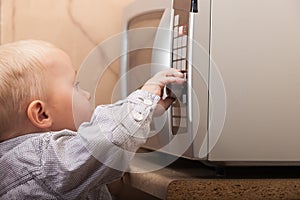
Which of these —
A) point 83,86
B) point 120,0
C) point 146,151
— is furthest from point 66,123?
point 120,0

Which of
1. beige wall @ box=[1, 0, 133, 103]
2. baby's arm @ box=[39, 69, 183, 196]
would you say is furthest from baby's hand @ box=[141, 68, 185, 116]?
beige wall @ box=[1, 0, 133, 103]

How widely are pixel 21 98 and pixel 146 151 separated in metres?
0.28

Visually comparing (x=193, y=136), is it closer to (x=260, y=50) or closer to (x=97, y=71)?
(x=260, y=50)

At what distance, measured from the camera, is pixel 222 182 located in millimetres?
736

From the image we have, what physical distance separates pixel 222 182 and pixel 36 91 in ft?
0.99

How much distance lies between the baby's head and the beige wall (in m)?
0.27

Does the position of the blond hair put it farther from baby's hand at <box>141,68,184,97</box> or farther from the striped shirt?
baby's hand at <box>141,68,184,97</box>

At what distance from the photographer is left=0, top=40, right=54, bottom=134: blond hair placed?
2.63ft

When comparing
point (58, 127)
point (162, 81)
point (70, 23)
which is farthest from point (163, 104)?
point (70, 23)

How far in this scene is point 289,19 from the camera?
0.75m

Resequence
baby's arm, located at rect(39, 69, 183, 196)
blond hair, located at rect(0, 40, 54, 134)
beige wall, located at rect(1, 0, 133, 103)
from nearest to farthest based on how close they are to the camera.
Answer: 1. baby's arm, located at rect(39, 69, 183, 196)
2. blond hair, located at rect(0, 40, 54, 134)
3. beige wall, located at rect(1, 0, 133, 103)

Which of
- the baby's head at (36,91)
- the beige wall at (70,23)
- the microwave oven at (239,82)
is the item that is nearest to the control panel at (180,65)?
the microwave oven at (239,82)

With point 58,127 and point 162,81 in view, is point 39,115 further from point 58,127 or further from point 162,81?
point 162,81

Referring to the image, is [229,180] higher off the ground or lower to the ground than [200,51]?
lower
